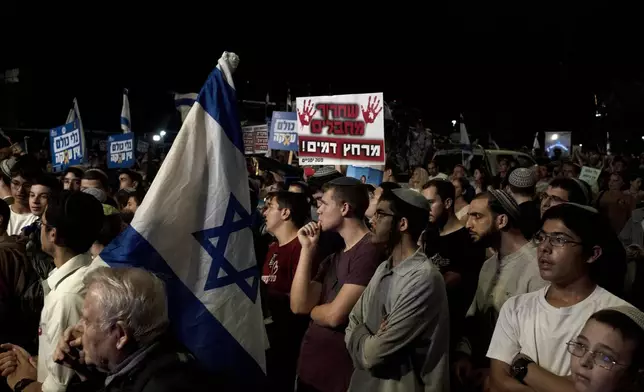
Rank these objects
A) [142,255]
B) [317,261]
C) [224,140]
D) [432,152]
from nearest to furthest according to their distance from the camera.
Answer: [142,255]
[224,140]
[317,261]
[432,152]

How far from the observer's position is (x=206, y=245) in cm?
321

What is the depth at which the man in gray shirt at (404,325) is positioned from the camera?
3689 mm

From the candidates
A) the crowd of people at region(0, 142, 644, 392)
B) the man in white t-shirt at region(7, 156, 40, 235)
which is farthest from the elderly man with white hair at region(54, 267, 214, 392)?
the man in white t-shirt at region(7, 156, 40, 235)

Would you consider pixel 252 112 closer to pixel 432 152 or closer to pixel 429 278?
pixel 432 152

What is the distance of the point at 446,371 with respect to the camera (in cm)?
381

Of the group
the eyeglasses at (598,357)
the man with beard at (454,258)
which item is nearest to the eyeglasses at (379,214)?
the man with beard at (454,258)

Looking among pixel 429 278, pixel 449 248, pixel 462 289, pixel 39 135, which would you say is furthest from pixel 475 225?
pixel 39 135

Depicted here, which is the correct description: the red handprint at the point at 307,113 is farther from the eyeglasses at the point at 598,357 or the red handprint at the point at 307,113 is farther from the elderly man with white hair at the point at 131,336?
the eyeglasses at the point at 598,357

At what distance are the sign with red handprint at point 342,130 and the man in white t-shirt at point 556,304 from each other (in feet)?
13.9

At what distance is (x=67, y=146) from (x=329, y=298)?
28.5 ft

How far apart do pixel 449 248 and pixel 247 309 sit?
2.73 m

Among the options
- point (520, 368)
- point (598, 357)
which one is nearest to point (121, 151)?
point (520, 368)

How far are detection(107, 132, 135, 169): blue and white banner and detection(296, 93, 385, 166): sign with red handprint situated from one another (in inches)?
234

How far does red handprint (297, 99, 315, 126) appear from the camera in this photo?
27.9 ft
